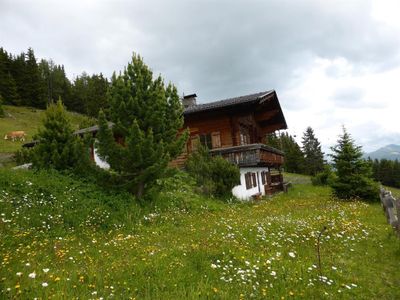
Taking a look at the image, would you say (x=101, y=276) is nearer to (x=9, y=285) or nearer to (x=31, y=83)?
(x=9, y=285)

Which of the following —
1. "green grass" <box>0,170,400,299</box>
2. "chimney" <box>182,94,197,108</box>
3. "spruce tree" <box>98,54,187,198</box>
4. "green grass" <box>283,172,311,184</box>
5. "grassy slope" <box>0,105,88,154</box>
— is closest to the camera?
"green grass" <box>0,170,400,299</box>

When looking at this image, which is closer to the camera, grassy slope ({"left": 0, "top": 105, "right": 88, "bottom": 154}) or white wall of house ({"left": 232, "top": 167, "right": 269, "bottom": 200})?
white wall of house ({"left": 232, "top": 167, "right": 269, "bottom": 200})

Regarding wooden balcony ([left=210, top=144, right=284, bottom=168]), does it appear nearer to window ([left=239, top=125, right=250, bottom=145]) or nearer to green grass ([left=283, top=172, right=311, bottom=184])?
window ([left=239, top=125, right=250, bottom=145])

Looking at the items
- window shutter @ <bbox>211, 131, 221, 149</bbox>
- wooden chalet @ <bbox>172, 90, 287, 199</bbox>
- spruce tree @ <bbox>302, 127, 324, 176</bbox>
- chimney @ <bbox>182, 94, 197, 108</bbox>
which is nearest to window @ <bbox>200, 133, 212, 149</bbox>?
wooden chalet @ <bbox>172, 90, 287, 199</bbox>

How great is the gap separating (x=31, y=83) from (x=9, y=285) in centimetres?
8267

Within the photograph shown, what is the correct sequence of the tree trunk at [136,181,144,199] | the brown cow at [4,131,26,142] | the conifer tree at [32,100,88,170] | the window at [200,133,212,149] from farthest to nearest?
the brown cow at [4,131,26,142], the window at [200,133,212,149], the conifer tree at [32,100,88,170], the tree trunk at [136,181,144,199]

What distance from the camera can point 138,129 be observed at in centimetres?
1141

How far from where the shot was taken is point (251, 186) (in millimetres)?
22656

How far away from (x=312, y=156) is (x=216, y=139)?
53.2 metres

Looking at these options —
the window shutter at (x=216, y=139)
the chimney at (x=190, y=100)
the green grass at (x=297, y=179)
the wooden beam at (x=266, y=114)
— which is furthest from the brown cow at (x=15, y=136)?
the green grass at (x=297, y=179)

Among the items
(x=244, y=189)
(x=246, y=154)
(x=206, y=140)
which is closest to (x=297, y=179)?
(x=206, y=140)

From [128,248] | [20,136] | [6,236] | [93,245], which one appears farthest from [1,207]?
[20,136]

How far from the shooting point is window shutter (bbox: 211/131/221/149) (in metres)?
24.7

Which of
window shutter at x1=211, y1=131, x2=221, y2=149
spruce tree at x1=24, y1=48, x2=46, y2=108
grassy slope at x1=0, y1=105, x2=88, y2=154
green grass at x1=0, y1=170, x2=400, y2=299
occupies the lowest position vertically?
green grass at x1=0, y1=170, x2=400, y2=299
